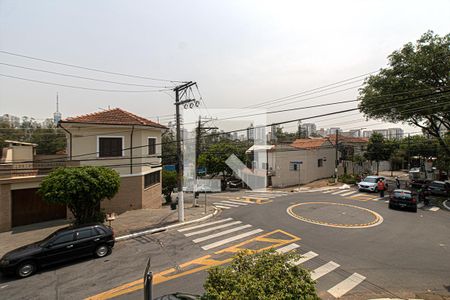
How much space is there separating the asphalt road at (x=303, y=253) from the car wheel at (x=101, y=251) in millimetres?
320

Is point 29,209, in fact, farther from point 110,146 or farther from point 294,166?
point 294,166

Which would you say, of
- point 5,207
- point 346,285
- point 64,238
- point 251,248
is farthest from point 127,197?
point 346,285

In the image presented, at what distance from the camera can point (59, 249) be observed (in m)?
9.73

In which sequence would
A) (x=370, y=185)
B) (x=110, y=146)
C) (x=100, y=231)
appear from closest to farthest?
(x=100, y=231) → (x=110, y=146) → (x=370, y=185)

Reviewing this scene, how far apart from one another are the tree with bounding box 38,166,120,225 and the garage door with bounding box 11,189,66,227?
4.36 m

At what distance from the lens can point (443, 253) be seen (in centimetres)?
1054

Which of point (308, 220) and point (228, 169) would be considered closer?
point (308, 220)

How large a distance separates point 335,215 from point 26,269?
1690cm

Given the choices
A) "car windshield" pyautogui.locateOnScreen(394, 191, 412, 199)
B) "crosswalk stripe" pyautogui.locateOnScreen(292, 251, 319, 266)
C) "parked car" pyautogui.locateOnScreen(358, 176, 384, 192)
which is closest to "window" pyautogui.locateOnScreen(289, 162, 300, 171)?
"parked car" pyautogui.locateOnScreen(358, 176, 384, 192)

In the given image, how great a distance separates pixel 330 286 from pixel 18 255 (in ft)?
37.0

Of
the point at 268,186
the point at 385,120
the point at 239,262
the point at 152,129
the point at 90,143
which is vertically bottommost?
the point at 268,186

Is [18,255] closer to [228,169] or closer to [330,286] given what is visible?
[330,286]

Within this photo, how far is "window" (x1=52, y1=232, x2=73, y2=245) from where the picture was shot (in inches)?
387

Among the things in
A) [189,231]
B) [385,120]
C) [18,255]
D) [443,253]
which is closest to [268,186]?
[385,120]
